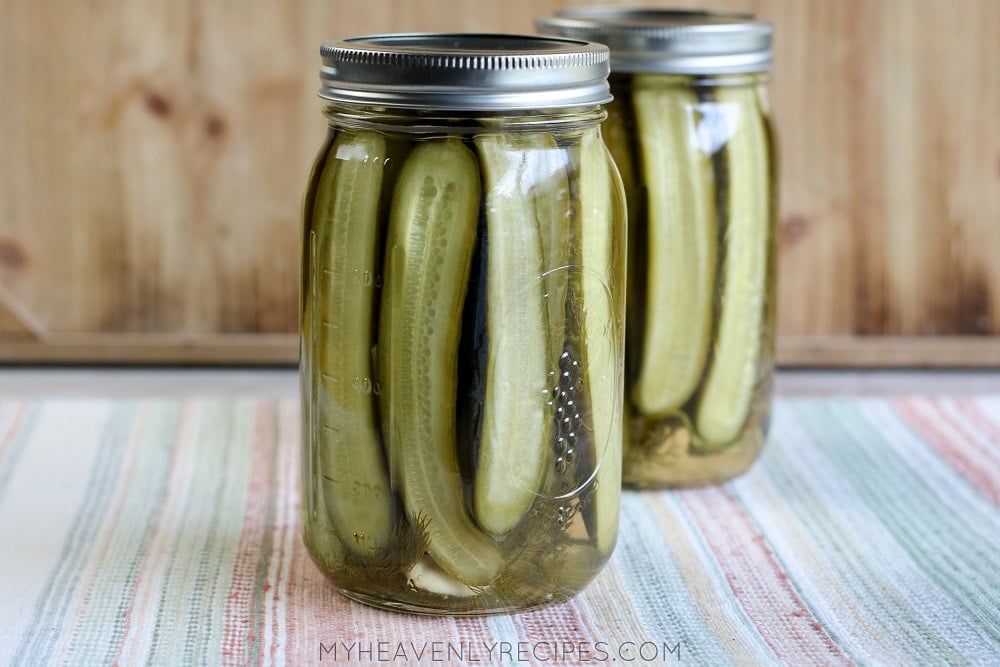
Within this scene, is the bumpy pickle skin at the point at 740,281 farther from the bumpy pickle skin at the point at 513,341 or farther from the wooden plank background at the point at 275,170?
the wooden plank background at the point at 275,170

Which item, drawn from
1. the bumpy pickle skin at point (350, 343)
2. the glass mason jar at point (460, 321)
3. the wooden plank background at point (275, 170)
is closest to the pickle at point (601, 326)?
the glass mason jar at point (460, 321)

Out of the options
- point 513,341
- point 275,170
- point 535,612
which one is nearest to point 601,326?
point 513,341

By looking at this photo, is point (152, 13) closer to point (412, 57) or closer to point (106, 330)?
point (106, 330)

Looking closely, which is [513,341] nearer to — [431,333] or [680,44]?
[431,333]

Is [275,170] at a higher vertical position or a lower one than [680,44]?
lower

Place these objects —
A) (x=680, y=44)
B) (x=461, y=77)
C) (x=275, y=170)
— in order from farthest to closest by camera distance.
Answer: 1. (x=275, y=170)
2. (x=680, y=44)
3. (x=461, y=77)

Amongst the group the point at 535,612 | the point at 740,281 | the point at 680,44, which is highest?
the point at 680,44
